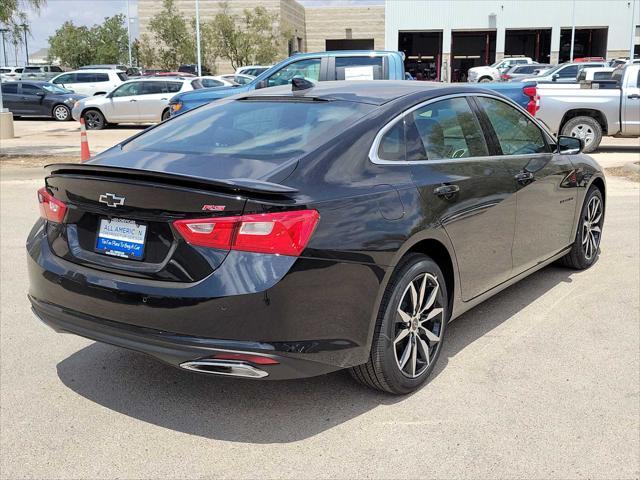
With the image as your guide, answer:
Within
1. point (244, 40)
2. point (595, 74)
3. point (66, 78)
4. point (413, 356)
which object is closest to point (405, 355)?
point (413, 356)

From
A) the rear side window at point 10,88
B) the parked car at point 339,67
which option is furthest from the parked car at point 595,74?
the rear side window at point 10,88

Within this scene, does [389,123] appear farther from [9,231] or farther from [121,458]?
[9,231]

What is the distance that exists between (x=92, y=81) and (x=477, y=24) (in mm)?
44657

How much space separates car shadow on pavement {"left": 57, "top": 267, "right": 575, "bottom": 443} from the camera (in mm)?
3535

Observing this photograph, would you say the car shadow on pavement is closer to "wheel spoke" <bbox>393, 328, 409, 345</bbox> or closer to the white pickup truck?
"wheel spoke" <bbox>393, 328, 409, 345</bbox>

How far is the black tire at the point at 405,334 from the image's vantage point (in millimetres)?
3596

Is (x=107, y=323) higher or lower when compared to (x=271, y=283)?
lower

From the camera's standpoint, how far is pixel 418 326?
153 inches

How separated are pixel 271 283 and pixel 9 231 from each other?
19.5 feet

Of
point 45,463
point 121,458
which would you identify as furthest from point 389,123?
point 45,463

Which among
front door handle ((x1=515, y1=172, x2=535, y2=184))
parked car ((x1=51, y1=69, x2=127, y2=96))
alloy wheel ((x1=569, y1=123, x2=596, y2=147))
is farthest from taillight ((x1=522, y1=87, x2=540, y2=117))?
parked car ((x1=51, y1=69, x2=127, y2=96))

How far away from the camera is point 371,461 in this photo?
3.21 m

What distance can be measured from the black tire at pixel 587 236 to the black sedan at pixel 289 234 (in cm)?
162

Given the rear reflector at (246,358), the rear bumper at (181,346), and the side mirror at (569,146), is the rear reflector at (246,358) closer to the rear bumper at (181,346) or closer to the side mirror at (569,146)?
the rear bumper at (181,346)
